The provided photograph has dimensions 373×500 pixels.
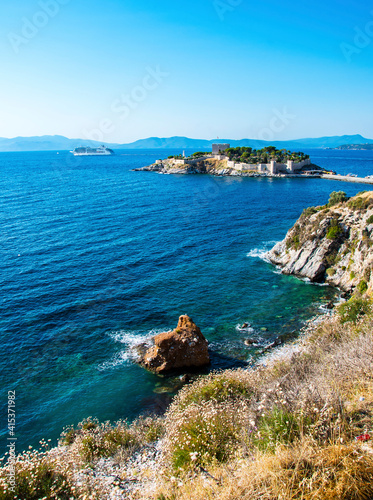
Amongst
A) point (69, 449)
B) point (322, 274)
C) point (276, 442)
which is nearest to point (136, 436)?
point (69, 449)

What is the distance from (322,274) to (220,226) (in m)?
25.7

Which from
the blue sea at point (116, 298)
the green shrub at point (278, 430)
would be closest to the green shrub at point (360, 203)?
the blue sea at point (116, 298)

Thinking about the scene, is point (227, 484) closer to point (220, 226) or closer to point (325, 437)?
point (325, 437)

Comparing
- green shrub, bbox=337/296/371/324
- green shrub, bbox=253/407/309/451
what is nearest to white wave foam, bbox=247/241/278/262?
green shrub, bbox=337/296/371/324

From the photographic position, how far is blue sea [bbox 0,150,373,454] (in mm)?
22062

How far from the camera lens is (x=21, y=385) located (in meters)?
22.3

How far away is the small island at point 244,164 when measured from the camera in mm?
141125

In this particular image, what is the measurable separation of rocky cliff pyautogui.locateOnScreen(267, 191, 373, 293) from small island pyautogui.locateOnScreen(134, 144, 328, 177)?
99463 millimetres

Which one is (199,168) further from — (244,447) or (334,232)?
(244,447)

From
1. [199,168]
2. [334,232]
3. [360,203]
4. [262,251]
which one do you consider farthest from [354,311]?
[199,168]

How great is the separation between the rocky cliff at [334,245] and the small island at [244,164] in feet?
326

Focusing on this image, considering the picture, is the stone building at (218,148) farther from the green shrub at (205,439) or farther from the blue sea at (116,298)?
the green shrub at (205,439)

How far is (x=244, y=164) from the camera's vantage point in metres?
146

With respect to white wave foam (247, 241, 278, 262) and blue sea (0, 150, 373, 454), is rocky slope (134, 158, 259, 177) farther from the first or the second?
white wave foam (247, 241, 278, 262)
